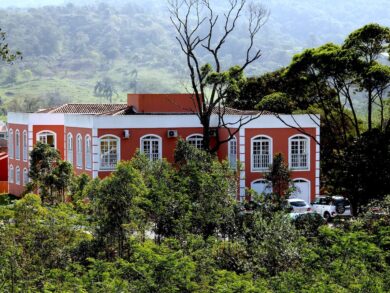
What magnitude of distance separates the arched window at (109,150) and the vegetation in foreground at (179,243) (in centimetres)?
1533

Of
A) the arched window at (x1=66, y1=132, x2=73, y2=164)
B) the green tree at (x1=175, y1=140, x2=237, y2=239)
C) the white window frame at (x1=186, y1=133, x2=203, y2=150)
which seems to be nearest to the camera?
the green tree at (x1=175, y1=140, x2=237, y2=239)

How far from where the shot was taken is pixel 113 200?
2305 cm

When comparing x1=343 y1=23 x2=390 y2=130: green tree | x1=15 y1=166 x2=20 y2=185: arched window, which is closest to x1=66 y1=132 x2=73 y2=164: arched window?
x1=15 y1=166 x2=20 y2=185: arched window

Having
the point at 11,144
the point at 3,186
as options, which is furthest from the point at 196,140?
the point at 3,186

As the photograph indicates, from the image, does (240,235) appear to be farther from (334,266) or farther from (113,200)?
(334,266)

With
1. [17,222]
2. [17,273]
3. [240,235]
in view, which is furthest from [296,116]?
[17,273]

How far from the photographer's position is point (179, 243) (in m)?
22.4

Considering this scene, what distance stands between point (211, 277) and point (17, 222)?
18.5 feet

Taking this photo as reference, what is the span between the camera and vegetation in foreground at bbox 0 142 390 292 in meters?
17.9

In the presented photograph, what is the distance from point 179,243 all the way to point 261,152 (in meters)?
23.7

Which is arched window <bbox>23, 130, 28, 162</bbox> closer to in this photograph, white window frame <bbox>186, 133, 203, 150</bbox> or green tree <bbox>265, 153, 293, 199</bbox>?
white window frame <bbox>186, 133, 203, 150</bbox>

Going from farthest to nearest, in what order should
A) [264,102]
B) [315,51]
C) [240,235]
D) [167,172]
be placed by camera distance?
[264,102] < [315,51] < [167,172] < [240,235]

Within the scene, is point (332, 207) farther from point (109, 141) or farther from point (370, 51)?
point (109, 141)

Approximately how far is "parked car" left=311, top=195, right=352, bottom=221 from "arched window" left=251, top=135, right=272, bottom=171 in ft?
13.0
